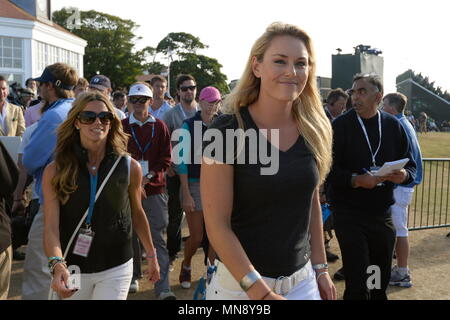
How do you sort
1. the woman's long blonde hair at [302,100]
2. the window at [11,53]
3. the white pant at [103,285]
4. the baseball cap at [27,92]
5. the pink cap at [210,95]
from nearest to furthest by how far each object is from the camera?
the woman's long blonde hair at [302,100] < the white pant at [103,285] < the pink cap at [210,95] < the baseball cap at [27,92] < the window at [11,53]

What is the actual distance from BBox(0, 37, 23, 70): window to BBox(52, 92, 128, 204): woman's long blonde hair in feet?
126

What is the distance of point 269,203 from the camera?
6.95 feet

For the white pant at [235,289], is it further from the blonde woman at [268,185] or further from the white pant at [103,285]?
the white pant at [103,285]

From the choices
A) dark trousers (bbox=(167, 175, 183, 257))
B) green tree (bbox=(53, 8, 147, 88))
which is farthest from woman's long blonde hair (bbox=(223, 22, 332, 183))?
green tree (bbox=(53, 8, 147, 88))

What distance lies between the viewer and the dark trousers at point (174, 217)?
20.5 feet

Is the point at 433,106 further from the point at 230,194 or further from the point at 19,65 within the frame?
the point at 230,194

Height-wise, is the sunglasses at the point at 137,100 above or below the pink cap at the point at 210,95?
below

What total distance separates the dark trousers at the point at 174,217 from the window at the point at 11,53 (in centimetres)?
3599

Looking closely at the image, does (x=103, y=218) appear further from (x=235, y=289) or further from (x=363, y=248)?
(x=363, y=248)

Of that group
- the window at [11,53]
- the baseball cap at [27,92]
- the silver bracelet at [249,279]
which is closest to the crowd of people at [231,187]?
the silver bracelet at [249,279]

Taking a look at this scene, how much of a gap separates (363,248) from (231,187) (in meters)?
2.25

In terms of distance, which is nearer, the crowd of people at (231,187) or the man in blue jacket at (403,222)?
the crowd of people at (231,187)

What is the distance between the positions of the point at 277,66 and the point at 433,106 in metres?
52.3

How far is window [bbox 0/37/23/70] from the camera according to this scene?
37.7m
